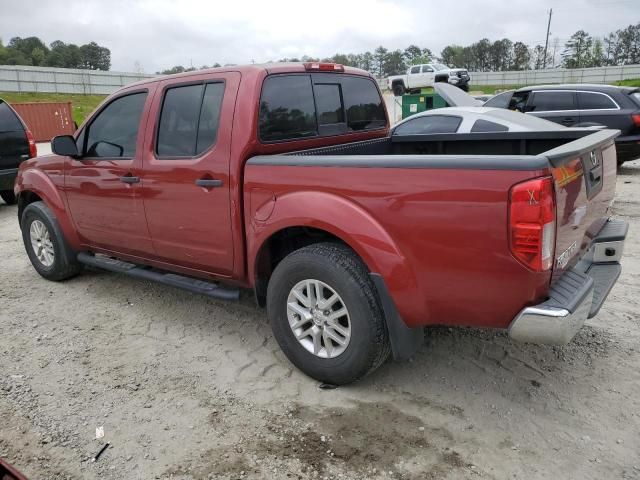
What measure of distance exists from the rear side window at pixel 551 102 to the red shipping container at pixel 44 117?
69.1 feet

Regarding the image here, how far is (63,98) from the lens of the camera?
39.5 m

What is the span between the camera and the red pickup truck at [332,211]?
2502mm

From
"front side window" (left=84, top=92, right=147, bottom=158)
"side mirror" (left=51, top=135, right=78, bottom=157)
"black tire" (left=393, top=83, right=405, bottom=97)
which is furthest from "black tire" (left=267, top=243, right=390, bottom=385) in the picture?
"black tire" (left=393, top=83, right=405, bottom=97)

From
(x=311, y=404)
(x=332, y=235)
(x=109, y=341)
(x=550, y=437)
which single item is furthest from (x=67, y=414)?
(x=550, y=437)

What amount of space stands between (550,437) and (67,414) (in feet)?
8.76

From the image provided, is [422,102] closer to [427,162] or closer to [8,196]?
[8,196]

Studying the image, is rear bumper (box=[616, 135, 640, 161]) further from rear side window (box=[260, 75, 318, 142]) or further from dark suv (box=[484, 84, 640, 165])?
rear side window (box=[260, 75, 318, 142])

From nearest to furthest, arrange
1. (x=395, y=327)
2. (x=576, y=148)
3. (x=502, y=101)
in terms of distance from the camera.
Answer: (x=576, y=148) < (x=395, y=327) < (x=502, y=101)

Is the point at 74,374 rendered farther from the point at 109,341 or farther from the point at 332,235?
the point at 332,235

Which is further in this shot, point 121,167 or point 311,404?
point 121,167

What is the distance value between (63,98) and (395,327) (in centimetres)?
4285

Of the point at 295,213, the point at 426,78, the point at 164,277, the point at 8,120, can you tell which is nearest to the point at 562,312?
the point at 295,213

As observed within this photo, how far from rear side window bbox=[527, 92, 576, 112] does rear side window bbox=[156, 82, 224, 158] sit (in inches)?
341

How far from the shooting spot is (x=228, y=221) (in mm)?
3523
